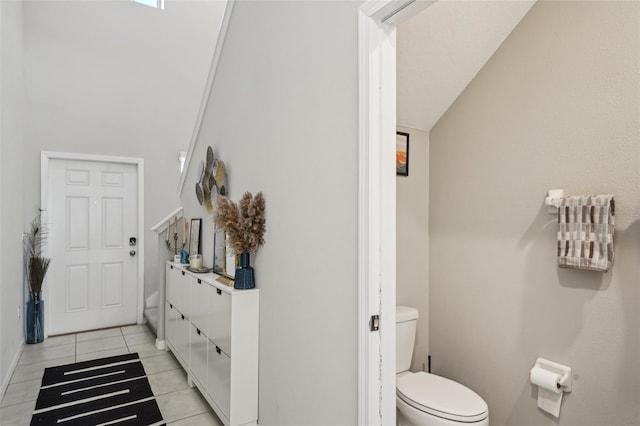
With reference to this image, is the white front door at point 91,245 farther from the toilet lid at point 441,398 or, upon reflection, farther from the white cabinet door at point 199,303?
the toilet lid at point 441,398

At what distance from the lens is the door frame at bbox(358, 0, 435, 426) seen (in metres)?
1.25

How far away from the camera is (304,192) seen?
164 centimetres

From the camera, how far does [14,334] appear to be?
10.4 feet

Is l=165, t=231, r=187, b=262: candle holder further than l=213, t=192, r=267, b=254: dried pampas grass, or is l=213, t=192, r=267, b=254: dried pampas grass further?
l=165, t=231, r=187, b=262: candle holder

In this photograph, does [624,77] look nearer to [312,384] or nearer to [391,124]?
[391,124]

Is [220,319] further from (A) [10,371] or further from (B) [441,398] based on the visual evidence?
(A) [10,371]

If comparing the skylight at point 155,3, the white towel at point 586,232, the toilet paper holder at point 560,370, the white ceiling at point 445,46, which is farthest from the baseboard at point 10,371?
the skylight at point 155,3

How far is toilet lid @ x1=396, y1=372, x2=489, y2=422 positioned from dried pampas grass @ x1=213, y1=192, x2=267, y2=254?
113 centimetres

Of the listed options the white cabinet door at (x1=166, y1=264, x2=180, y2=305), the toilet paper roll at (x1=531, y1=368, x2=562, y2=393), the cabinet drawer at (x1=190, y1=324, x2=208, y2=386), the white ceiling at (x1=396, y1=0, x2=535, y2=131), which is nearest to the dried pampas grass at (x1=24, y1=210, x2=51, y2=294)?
the white cabinet door at (x1=166, y1=264, x2=180, y2=305)

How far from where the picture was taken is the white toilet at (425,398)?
1.70 m

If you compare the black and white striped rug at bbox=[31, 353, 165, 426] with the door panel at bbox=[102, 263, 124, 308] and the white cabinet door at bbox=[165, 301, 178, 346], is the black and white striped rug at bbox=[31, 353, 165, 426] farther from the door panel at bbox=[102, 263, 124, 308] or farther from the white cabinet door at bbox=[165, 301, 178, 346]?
the door panel at bbox=[102, 263, 124, 308]

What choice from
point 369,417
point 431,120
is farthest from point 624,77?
point 369,417

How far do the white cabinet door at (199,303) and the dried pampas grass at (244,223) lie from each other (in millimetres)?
491

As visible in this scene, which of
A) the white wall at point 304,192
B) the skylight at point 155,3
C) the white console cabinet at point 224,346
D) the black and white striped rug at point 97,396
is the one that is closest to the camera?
the white wall at point 304,192
